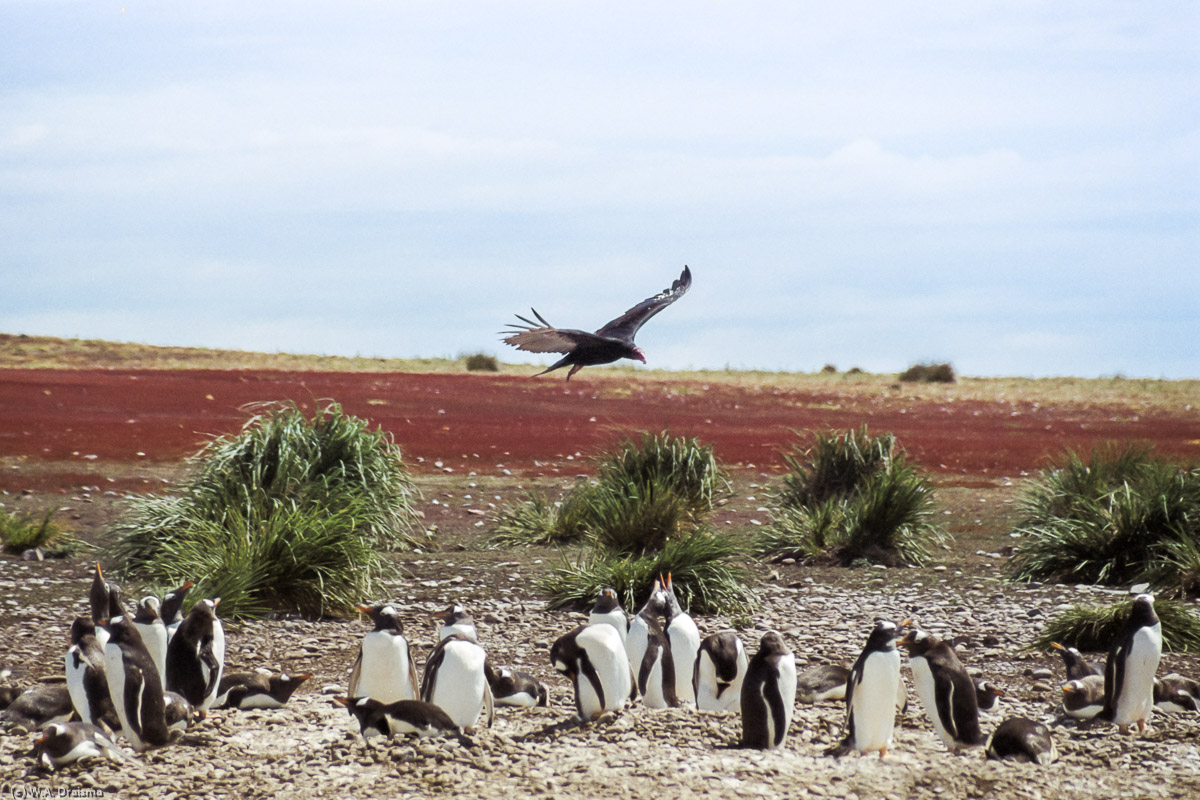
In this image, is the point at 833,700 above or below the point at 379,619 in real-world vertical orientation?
below

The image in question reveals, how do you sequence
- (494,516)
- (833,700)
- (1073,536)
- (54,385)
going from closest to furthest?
(833,700) → (1073,536) → (494,516) → (54,385)

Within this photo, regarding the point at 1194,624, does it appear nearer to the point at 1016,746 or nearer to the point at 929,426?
the point at 1016,746

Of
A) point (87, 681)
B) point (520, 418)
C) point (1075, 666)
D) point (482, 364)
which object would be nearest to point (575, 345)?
point (87, 681)

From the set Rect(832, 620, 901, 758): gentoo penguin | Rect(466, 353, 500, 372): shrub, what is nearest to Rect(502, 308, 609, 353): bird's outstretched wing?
Rect(832, 620, 901, 758): gentoo penguin

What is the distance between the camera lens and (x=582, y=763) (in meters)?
4.87

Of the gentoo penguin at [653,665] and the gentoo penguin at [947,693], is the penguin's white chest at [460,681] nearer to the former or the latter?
the gentoo penguin at [653,665]

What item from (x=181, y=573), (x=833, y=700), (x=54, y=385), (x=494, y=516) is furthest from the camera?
(x=54, y=385)

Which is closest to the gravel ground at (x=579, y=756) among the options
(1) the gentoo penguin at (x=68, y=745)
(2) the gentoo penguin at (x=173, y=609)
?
(1) the gentoo penguin at (x=68, y=745)

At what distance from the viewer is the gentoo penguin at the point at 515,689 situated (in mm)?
5793

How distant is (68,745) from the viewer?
15.8 feet

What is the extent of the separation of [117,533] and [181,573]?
2.11m

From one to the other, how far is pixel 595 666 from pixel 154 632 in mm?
2122

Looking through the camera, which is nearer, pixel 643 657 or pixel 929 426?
pixel 643 657

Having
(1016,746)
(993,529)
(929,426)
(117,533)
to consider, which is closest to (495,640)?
(1016,746)
